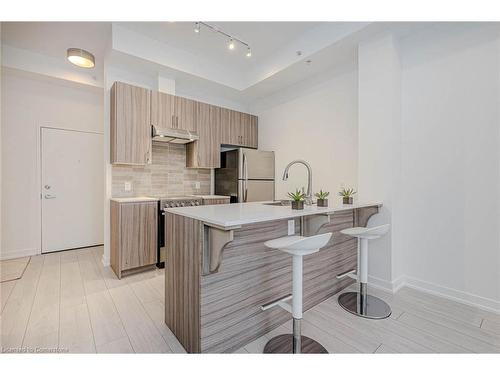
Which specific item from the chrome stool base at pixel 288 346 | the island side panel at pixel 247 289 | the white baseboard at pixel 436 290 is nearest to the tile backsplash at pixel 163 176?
the island side panel at pixel 247 289

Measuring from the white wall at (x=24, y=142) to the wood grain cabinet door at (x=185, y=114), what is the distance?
174 cm

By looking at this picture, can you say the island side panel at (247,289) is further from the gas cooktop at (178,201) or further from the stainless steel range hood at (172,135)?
the stainless steel range hood at (172,135)

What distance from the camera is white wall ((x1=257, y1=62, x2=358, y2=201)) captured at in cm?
317

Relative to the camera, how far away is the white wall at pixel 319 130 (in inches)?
125

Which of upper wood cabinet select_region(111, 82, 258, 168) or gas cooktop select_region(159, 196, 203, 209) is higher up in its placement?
upper wood cabinet select_region(111, 82, 258, 168)

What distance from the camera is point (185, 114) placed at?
3.57 metres

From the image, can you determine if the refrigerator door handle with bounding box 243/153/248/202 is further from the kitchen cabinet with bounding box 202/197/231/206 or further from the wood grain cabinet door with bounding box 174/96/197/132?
the wood grain cabinet door with bounding box 174/96/197/132

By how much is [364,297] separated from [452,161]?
1577 mm

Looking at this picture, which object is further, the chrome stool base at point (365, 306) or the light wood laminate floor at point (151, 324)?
the chrome stool base at point (365, 306)

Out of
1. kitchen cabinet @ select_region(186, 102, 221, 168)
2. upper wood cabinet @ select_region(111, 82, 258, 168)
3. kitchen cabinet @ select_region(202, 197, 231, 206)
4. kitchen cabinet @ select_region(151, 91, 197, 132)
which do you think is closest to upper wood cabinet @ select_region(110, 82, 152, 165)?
upper wood cabinet @ select_region(111, 82, 258, 168)

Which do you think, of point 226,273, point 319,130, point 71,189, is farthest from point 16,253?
point 319,130

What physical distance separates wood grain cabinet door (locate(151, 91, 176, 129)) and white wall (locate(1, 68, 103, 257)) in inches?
61.7
